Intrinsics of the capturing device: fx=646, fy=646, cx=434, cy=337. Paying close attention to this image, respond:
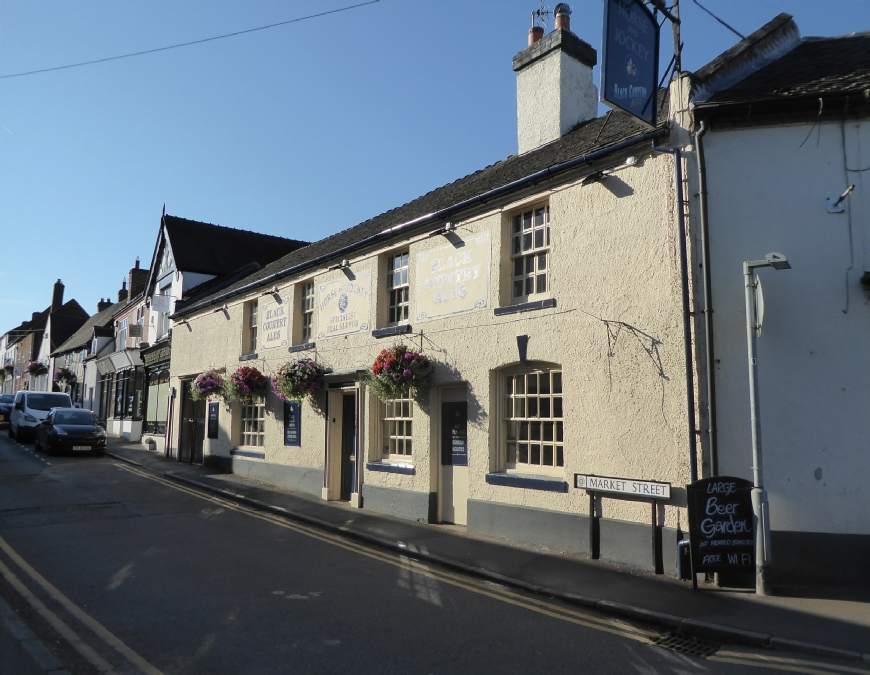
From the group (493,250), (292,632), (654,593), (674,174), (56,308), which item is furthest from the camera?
(56,308)

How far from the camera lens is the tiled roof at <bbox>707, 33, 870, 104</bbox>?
7.95 meters

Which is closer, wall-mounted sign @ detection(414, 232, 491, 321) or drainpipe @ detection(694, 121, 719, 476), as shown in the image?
drainpipe @ detection(694, 121, 719, 476)

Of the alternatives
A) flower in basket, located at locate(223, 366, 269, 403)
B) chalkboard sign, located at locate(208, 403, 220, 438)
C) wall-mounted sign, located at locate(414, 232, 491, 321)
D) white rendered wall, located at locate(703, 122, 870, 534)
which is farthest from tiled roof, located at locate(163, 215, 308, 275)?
white rendered wall, located at locate(703, 122, 870, 534)

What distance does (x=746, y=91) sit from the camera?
8539mm

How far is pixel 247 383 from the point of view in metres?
16.7

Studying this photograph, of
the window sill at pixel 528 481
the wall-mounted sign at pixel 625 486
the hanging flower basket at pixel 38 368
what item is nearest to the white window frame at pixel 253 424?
the window sill at pixel 528 481

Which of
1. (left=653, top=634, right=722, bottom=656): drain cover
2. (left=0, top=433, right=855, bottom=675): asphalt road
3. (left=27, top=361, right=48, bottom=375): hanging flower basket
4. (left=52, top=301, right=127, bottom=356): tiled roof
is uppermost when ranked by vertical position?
(left=52, top=301, right=127, bottom=356): tiled roof

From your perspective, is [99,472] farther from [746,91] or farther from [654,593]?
[746,91]

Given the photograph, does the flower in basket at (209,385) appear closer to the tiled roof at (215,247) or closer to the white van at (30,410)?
the tiled roof at (215,247)

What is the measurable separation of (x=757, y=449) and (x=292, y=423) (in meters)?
11.3

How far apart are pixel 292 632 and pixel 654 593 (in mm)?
3928

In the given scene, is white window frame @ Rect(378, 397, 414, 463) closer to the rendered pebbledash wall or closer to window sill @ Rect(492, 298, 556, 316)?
the rendered pebbledash wall

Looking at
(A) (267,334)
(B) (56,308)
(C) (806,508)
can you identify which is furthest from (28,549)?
(B) (56,308)

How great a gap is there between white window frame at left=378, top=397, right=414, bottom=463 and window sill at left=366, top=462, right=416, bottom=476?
0.19 m
